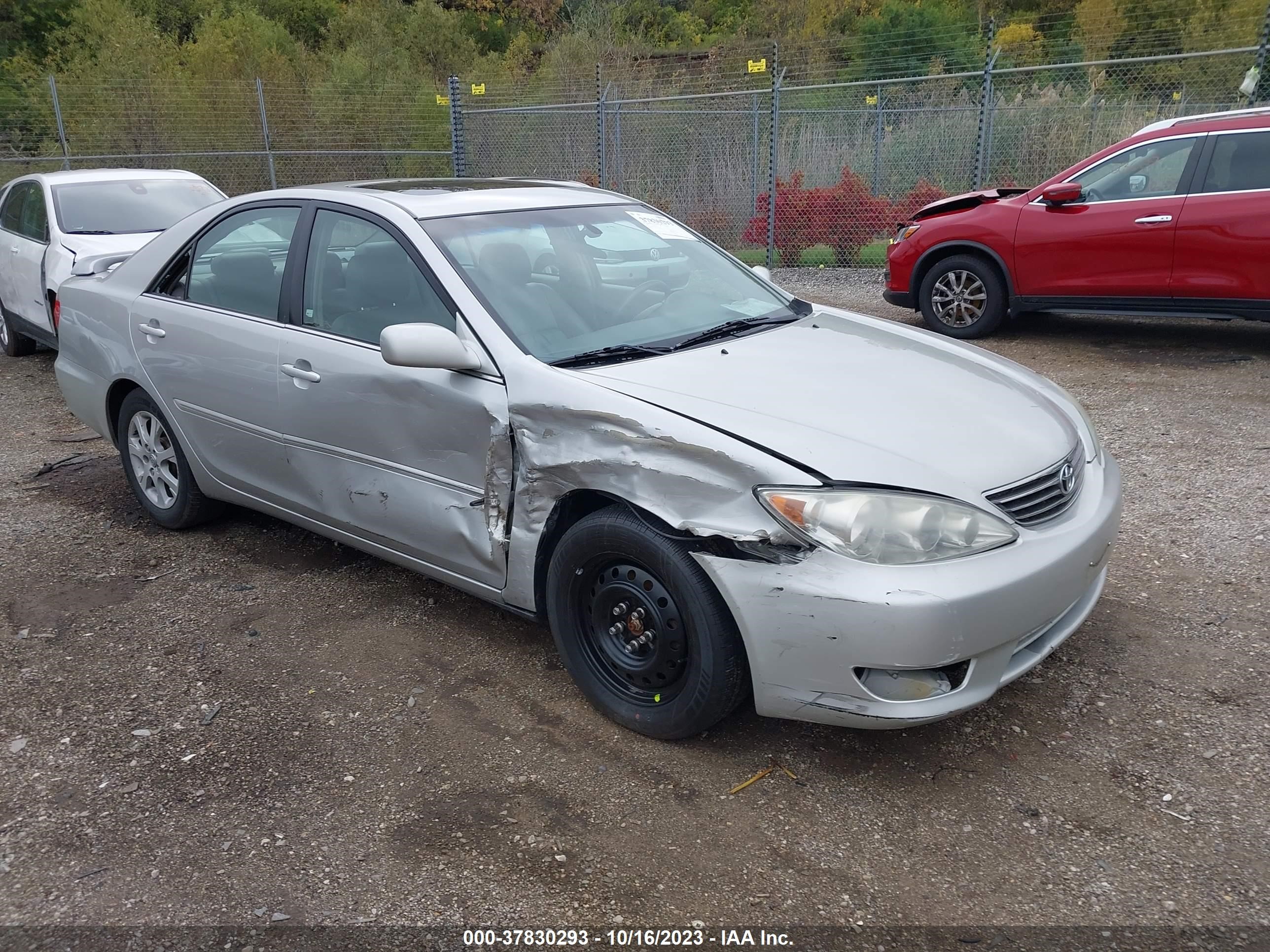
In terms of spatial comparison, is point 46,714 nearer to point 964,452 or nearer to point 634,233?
point 634,233

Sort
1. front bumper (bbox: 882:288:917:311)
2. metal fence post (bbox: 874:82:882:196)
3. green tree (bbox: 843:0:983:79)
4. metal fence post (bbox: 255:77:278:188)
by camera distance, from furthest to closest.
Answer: green tree (bbox: 843:0:983:79) < metal fence post (bbox: 255:77:278:188) < metal fence post (bbox: 874:82:882:196) < front bumper (bbox: 882:288:917:311)

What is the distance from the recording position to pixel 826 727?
3139mm

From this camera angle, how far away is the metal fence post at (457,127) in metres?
14.2

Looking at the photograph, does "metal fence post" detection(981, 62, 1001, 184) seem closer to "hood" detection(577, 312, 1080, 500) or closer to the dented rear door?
"hood" detection(577, 312, 1080, 500)

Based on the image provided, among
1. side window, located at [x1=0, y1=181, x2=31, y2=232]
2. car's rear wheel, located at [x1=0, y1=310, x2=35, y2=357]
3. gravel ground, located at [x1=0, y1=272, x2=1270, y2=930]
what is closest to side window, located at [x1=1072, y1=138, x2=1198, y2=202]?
gravel ground, located at [x1=0, y1=272, x2=1270, y2=930]

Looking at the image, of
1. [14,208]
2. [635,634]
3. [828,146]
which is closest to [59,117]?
[14,208]

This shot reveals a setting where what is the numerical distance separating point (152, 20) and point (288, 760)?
31722mm

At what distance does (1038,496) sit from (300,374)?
8.69 feet

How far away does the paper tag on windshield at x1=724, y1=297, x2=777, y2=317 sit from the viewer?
3855 millimetres

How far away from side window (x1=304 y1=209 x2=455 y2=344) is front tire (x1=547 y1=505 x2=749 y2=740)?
3.22 ft

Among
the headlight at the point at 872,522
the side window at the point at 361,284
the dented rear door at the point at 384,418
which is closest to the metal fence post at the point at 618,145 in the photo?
the side window at the point at 361,284

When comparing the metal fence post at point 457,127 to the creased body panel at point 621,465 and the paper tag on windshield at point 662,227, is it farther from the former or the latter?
the creased body panel at point 621,465

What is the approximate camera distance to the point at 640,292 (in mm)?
3709

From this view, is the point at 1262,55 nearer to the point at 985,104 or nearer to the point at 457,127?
the point at 985,104
